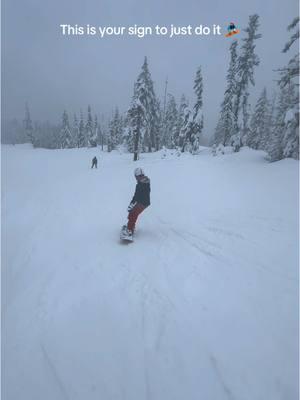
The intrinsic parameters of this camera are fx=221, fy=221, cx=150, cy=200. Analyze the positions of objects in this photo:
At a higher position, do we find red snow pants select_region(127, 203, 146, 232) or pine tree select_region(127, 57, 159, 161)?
pine tree select_region(127, 57, 159, 161)

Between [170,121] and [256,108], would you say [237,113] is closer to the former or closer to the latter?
[256,108]

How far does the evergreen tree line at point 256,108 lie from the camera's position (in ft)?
43.9

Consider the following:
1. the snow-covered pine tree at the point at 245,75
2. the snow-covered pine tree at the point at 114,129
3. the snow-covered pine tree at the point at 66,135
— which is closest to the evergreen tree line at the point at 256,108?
the snow-covered pine tree at the point at 245,75

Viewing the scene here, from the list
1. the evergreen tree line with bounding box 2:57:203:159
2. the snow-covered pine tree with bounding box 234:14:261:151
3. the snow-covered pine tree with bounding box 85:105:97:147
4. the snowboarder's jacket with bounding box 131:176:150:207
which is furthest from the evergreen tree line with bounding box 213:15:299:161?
the snow-covered pine tree with bounding box 85:105:97:147

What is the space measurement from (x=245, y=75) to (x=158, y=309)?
1226 inches

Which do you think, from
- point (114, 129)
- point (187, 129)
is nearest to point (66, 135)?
point (114, 129)

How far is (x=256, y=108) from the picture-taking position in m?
40.6

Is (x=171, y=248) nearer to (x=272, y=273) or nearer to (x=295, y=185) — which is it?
(x=272, y=273)

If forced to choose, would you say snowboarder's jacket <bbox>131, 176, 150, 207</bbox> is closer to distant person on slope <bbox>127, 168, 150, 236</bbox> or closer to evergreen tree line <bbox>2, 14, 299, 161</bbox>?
distant person on slope <bbox>127, 168, 150, 236</bbox>

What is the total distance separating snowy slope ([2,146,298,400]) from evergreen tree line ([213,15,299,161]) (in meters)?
7.94

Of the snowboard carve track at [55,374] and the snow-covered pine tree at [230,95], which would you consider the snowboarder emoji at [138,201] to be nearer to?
the snowboard carve track at [55,374]

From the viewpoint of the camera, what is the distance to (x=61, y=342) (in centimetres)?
336

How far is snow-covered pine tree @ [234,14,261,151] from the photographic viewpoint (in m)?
25.6

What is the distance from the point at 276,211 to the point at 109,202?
7588 millimetres
